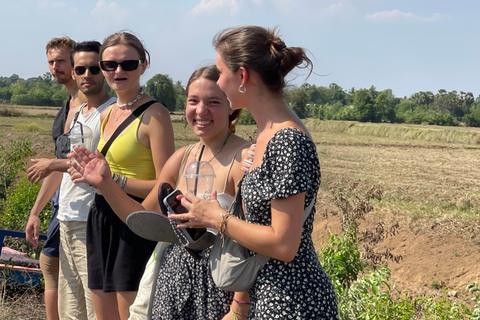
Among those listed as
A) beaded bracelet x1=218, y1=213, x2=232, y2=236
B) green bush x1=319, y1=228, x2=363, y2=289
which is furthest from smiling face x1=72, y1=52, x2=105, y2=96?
green bush x1=319, y1=228, x2=363, y2=289

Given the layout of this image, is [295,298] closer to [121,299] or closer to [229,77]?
[229,77]

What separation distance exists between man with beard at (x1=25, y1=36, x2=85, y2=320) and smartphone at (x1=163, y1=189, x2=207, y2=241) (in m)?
1.92

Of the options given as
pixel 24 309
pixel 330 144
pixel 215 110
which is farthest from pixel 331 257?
pixel 330 144

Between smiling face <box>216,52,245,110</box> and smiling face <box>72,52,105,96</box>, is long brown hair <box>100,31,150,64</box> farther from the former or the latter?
smiling face <box>216,52,245,110</box>

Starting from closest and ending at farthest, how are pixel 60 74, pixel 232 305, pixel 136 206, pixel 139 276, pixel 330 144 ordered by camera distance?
pixel 232 305
pixel 136 206
pixel 139 276
pixel 60 74
pixel 330 144

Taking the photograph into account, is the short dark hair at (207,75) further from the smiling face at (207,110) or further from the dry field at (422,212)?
the dry field at (422,212)

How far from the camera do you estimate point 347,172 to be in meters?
20.7

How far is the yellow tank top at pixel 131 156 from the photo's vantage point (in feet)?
9.34

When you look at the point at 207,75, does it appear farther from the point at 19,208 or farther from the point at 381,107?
the point at 381,107

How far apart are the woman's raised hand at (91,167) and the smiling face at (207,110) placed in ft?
1.37

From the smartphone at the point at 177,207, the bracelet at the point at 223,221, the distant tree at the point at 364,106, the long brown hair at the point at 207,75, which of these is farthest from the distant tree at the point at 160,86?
the distant tree at the point at 364,106

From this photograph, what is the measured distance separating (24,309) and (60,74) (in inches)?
76.6

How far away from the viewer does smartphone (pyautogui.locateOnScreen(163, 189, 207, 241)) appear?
6.63 feet

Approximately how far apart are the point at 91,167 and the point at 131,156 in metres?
0.45
